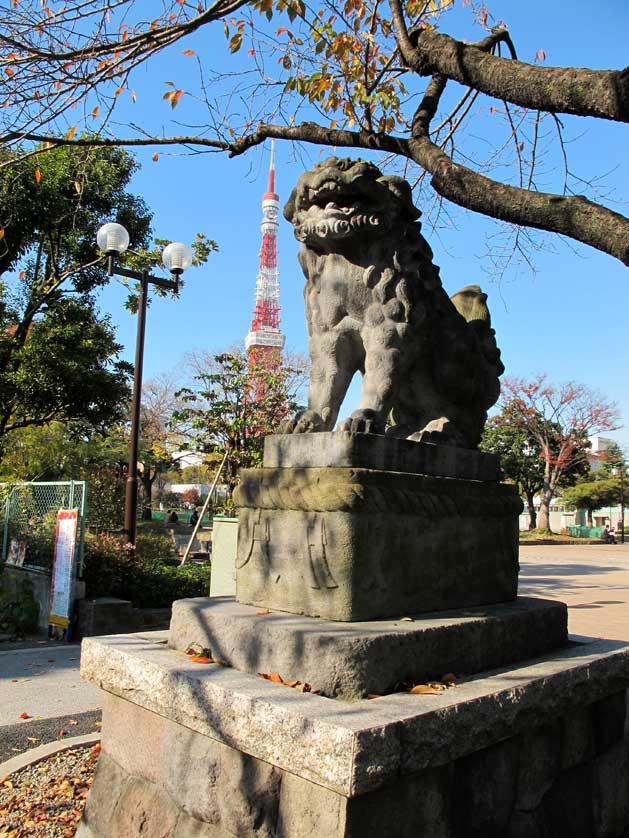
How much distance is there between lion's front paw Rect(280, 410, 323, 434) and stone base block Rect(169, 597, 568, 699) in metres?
0.83

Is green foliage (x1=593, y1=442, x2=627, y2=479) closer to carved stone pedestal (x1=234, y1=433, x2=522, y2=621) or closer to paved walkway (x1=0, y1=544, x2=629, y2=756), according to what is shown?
paved walkway (x1=0, y1=544, x2=629, y2=756)

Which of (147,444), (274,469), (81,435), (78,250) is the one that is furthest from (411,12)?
(147,444)

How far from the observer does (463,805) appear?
7.81ft

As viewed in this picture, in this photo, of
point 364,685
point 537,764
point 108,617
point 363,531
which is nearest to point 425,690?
point 364,685

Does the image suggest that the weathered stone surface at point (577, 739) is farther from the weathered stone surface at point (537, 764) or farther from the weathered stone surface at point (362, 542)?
the weathered stone surface at point (362, 542)

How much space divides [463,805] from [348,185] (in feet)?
8.60

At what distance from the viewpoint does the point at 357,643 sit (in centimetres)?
234

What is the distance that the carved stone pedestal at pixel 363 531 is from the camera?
2.67 metres

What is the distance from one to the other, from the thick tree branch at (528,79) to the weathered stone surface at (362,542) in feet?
5.91

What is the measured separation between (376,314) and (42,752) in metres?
3.13

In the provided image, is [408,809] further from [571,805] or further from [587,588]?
[587,588]

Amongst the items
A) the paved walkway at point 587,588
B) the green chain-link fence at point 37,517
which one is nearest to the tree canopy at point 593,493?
the paved walkway at point 587,588

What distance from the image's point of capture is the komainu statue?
325 centimetres

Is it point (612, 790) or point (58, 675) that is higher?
point (612, 790)
